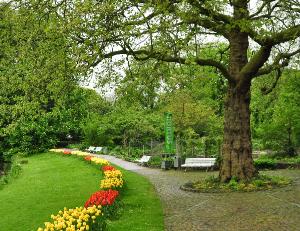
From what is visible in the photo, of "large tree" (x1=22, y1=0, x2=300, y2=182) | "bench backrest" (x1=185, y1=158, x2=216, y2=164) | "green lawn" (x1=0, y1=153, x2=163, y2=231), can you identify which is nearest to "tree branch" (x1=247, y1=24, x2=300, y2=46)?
"large tree" (x1=22, y1=0, x2=300, y2=182)

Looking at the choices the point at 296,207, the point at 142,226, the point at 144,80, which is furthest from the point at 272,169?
Result: the point at 142,226

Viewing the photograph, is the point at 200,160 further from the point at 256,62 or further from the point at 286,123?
the point at 256,62

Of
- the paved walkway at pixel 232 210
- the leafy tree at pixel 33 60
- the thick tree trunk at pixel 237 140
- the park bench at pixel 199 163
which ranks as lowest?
the paved walkway at pixel 232 210

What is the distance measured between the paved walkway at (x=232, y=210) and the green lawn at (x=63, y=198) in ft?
1.64

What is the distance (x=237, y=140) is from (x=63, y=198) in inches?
270

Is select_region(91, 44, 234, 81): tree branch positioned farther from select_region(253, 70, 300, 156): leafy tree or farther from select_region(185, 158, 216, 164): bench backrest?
select_region(253, 70, 300, 156): leafy tree

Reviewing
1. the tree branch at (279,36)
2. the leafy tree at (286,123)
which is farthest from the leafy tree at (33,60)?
the leafy tree at (286,123)

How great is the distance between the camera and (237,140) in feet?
58.0

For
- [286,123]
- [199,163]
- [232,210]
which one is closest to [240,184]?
[232,210]

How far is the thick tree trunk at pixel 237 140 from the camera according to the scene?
17469mm

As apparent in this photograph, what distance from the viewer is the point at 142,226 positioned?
10.8 metres

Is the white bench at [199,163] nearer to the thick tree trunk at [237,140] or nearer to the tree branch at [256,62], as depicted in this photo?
the thick tree trunk at [237,140]

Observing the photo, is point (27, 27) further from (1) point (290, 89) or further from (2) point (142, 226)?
(1) point (290, 89)

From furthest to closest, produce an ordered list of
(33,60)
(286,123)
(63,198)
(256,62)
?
(286,123)
(256,62)
(63,198)
(33,60)
